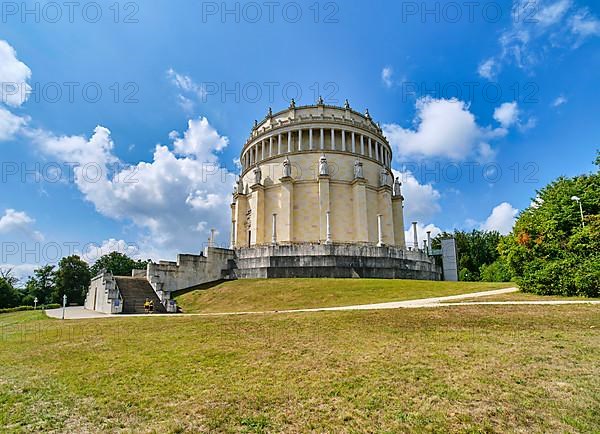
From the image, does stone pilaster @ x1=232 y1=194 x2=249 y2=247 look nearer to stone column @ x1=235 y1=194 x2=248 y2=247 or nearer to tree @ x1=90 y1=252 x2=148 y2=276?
stone column @ x1=235 y1=194 x2=248 y2=247

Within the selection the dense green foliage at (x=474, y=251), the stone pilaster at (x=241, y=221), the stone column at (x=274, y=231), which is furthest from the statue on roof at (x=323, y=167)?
the dense green foliage at (x=474, y=251)

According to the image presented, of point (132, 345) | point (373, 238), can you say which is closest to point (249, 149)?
point (373, 238)

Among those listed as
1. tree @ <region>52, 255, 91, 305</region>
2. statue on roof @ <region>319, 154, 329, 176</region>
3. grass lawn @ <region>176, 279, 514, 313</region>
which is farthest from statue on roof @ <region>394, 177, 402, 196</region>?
tree @ <region>52, 255, 91, 305</region>

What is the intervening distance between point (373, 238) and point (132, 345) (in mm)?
36163

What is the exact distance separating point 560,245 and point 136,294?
26914mm

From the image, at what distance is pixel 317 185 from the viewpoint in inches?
1668

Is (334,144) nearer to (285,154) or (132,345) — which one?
(285,154)

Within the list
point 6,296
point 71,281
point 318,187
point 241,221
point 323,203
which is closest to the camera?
point 323,203

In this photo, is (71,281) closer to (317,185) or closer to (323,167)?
(317,185)

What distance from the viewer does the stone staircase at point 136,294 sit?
22.4 meters

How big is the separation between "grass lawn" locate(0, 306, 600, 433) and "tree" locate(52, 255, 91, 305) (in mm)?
48324

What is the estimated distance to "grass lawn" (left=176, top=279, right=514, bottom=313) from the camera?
64.1 ft

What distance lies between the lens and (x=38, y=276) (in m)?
60.5

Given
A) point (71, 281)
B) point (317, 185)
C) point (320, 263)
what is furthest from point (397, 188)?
point (71, 281)
